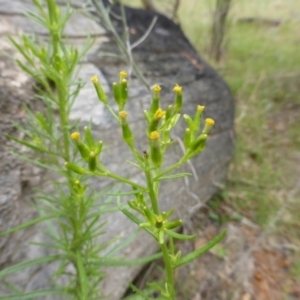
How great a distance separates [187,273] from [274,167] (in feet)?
3.62

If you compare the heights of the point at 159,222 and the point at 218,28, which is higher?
the point at 218,28

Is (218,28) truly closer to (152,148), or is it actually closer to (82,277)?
(82,277)

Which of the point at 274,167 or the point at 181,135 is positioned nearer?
the point at 181,135

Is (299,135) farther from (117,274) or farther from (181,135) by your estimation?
(117,274)

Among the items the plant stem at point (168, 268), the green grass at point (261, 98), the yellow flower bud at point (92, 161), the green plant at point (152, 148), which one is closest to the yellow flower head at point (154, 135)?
the green plant at point (152, 148)

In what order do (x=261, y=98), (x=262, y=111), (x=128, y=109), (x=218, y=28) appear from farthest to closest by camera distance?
(x=218, y=28), (x=261, y=98), (x=262, y=111), (x=128, y=109)

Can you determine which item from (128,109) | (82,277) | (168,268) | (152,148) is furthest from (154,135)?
(128,109)

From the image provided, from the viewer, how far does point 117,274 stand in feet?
4.86

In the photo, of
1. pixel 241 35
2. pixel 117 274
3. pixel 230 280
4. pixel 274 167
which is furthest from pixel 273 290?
pixel 241 35

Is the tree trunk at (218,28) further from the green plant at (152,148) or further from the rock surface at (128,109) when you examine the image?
the green plant at (152,148)

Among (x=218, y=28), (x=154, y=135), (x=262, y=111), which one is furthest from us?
(x=218, y=28)

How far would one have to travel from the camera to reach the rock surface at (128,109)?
1197 mm

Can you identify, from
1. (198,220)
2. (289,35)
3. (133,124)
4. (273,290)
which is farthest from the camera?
(289,35)

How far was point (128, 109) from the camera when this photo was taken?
5.24ft
